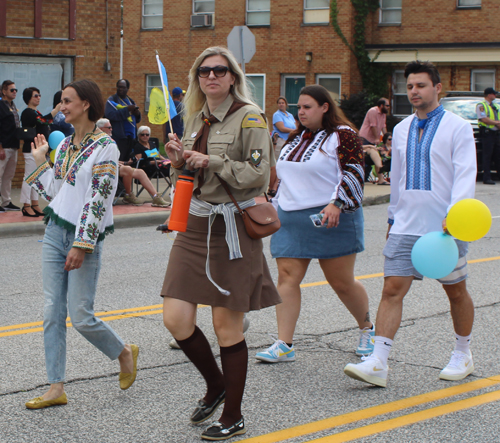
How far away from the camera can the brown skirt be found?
3.84 meters

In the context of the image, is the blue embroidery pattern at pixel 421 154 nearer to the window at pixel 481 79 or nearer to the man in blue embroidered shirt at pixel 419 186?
the man in blue embroidered shirt at pixel 419 186

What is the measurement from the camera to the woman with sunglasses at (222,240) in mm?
3832

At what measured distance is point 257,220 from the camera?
153 inches

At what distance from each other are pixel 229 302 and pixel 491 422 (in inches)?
61.4

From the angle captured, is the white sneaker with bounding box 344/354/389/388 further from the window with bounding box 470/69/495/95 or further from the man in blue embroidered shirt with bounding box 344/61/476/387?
the window with bounding box 470/69/495/95

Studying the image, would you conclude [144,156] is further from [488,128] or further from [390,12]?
[390,12]

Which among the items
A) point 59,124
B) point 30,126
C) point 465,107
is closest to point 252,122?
point 30,126

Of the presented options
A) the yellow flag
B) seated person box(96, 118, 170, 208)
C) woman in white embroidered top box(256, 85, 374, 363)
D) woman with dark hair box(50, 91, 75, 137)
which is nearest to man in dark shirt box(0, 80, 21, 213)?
woman with dark hair box(50, 91, 75, 137)

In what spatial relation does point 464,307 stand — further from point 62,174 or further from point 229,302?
point 62,174

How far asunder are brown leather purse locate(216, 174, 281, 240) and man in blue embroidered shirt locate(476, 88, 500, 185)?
15.8 meters

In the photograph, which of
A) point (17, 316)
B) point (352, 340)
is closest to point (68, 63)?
point (17, 316)

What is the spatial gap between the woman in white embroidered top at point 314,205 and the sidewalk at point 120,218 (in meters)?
7.00

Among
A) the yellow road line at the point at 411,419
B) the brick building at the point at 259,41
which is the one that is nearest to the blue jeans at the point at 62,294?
the yellow road line at the point at 411,419

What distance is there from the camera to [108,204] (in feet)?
14.1
